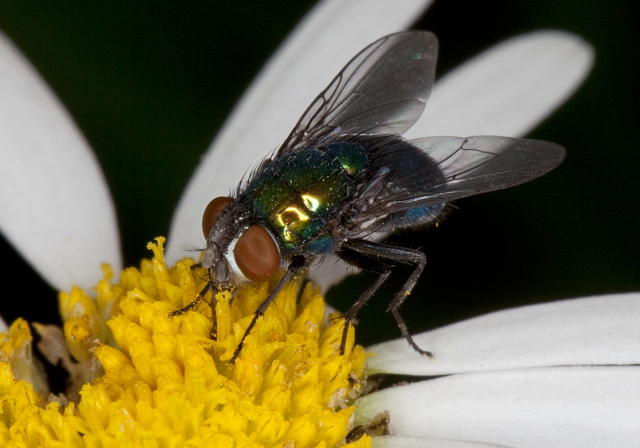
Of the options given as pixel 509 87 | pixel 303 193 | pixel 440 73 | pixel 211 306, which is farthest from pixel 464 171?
pixel 440 73

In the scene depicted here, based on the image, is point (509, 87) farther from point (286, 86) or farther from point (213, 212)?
point (213, 212)

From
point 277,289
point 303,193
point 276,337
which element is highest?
point 303,193

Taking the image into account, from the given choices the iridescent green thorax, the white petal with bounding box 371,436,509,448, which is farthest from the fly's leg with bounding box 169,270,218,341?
the white petal with bounding box 371,436,509,448

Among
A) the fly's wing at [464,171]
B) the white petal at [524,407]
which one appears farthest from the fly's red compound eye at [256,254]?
the white petal at [524,407]

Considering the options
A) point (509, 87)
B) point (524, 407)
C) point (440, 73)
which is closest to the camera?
point (524, 407)

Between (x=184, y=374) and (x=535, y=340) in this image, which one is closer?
(x=184, y=374)

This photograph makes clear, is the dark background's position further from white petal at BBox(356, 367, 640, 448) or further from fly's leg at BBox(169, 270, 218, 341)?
fly's leg at BBox(169, 270, 218, 341)

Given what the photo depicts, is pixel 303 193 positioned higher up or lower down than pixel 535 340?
higher up

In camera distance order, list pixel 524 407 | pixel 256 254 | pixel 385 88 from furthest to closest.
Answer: pixel 385 88
pixel 524 407
pixel 256 254
